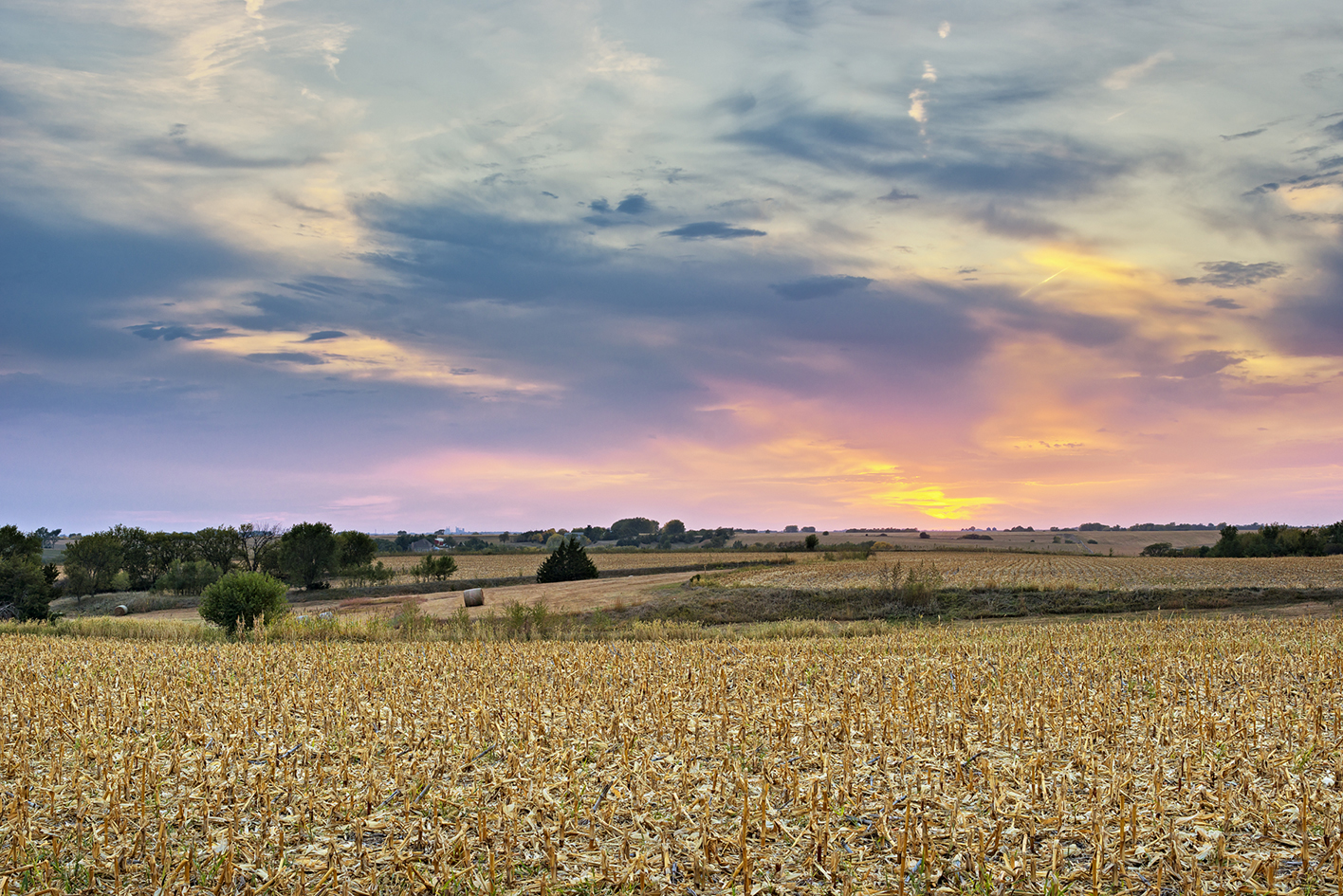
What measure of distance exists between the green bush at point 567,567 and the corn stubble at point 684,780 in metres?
47.4

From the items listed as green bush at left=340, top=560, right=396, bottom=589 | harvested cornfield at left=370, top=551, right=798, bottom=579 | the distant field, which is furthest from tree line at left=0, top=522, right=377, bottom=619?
the distant field

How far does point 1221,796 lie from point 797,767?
12.5ft

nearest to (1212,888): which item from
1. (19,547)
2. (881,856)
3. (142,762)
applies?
(881,856)

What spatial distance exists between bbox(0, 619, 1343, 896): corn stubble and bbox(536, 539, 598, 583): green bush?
47430 mm

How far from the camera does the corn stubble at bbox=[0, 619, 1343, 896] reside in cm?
636

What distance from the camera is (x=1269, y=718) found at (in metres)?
10.4

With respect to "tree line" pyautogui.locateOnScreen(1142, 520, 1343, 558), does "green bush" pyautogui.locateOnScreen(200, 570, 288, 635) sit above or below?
above

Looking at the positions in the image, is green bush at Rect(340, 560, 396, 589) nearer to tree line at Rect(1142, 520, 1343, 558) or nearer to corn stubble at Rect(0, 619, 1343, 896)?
corn stubble at Rect(0, 619, 1343, 896)

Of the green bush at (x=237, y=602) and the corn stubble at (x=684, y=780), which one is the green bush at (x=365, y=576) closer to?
the green bush at (x=237, y=602)

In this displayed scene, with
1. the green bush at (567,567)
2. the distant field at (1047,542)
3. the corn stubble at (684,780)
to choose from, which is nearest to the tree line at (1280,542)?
the distant field at (1047,542)

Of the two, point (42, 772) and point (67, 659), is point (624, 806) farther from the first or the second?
point (67, 659)

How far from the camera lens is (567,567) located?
204ft

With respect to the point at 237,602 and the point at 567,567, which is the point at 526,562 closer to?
the point at 567,567

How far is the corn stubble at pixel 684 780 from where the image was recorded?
6355 mm
